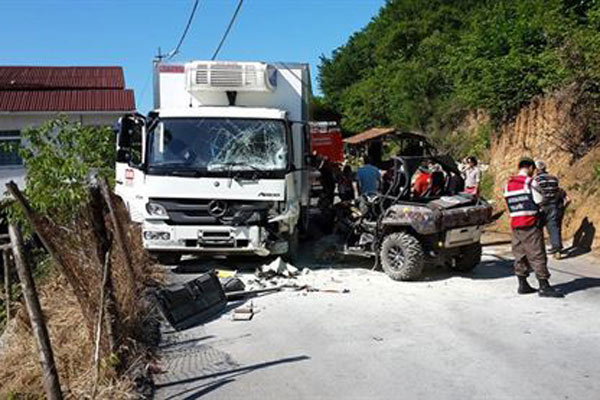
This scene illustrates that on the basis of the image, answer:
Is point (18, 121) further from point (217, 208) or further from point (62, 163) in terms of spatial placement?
point (62, 163)

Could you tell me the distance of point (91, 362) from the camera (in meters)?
4.88

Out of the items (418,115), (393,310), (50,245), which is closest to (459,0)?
(418,115)

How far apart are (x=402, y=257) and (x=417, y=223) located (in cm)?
60

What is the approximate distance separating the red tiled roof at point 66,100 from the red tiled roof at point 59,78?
0.57 meters

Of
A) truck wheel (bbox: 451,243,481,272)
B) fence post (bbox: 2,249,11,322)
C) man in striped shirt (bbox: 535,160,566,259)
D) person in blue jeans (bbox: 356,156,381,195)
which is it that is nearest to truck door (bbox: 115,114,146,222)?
fence post (bbox: 2,249,11,322)

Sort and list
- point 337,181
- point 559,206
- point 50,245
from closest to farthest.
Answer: point 50,245
point 559,206
point 337,181

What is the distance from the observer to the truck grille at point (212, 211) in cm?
935

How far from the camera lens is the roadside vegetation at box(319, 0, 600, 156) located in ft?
49.0

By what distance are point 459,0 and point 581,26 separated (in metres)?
30.1

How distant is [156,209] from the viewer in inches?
371

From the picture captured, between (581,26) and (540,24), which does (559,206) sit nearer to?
(581,26)

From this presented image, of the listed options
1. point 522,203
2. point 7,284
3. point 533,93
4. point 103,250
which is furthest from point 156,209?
point 533,93

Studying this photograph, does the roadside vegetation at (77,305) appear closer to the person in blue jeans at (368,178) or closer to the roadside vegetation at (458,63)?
the person in blue jeans at (368,178)

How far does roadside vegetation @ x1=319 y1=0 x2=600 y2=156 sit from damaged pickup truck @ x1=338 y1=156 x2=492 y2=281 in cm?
580
